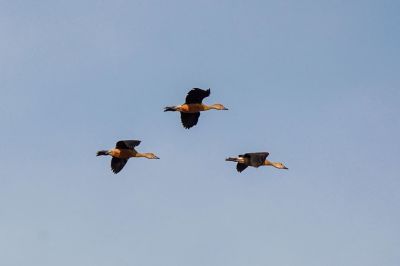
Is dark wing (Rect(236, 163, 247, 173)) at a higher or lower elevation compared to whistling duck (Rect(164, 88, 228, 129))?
lower

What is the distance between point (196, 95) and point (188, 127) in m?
2.40

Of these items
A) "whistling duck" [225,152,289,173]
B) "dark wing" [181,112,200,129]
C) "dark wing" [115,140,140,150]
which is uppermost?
"dark wing" [181,112,200,129]

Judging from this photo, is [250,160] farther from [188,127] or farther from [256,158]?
[188,127]

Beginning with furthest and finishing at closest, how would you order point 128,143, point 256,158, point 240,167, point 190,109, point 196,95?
point 190,109 < point 128,143 < point 196,95 < point 240,167 < point 256,158

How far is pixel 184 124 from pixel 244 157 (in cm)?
449

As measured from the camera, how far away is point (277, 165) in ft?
230

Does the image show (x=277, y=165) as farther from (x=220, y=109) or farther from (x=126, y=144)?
(x=126, y=144)

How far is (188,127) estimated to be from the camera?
6419 centimetres

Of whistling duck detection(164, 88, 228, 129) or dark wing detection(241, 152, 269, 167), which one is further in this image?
whistling duck detection(164, 88, 228, 129)

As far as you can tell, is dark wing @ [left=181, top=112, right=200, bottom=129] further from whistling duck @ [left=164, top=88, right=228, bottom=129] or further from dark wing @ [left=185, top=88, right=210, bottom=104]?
dark wing @ [left=185, top=88, right=210, bottom=104]

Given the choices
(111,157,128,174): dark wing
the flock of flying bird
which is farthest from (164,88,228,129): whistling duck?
(111,157,128,174): dark wing

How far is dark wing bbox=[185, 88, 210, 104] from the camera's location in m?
62.2

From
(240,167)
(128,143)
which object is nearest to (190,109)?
(128,143)

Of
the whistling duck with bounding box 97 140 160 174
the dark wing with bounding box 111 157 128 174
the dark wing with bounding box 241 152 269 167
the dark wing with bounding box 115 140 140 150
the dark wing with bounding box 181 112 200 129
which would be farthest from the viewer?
the dark wing with bounding box 111 157 128 174
